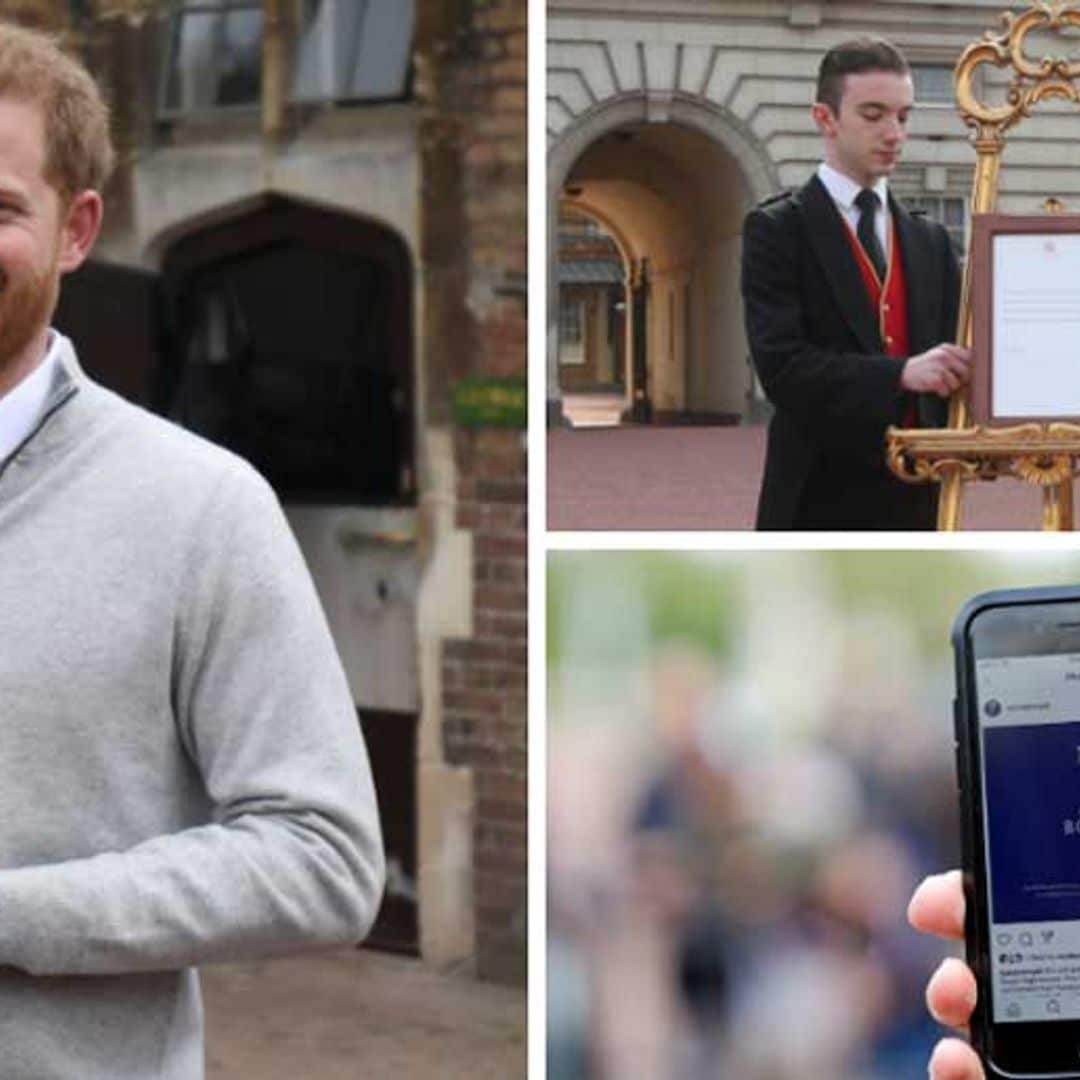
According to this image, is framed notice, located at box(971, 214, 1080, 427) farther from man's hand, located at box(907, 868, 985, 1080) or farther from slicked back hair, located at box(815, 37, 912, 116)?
man's hand, located at box(907, 868, 985, 1080)

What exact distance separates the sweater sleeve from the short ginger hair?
21 cm

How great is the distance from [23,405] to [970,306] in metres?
0.91

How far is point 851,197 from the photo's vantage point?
69.4 inches

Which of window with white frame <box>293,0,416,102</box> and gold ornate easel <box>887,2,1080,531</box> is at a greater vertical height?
window with white frame <box>293,0,416,102</box>

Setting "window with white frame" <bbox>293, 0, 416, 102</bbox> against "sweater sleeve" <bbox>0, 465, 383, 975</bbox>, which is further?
"window with white frame" <bbox>293, 0, 416, 102</bbox>

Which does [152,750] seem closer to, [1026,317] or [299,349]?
[1026,317]

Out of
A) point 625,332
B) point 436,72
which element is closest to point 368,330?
point 436,72

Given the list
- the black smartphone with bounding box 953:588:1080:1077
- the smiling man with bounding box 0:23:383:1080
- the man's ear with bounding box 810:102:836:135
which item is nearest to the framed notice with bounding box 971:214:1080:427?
the man's ear with bounding box 810:102:836:135

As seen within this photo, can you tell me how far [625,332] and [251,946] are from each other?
2.93 ft

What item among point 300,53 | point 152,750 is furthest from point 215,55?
point 152,750

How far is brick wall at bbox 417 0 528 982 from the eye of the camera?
234 centimetres

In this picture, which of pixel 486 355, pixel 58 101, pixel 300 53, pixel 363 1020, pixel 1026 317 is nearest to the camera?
pixel 58 101

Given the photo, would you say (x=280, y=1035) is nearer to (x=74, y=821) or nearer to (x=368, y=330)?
(x=368, y=330)

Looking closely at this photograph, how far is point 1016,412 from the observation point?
5.55 feet
